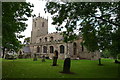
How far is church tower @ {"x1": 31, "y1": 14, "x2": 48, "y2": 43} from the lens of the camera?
176 feet

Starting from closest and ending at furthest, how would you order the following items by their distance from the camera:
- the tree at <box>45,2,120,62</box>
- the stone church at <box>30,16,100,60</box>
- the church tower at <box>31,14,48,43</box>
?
1. the tree at <box>45,2,120,62</box>
2. the stone church at <box>30,16,100,60</box>
3. the church tower at <box>31,14,48,43</box>

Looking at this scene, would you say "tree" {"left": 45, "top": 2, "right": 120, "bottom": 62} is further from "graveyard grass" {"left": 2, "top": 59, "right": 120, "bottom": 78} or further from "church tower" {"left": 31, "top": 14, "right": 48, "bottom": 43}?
"church tower" {"left": 31, "top": 14, "right": 48, "bottom": 43}

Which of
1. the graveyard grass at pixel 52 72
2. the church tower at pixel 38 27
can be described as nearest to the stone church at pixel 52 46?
the church tower at pixel 38 27

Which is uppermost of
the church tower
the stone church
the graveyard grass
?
the church tower

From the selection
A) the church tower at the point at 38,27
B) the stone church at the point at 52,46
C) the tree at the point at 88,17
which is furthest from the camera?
the church tower at the point at 38,27

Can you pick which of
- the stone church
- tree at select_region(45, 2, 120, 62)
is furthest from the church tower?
tree at select_region(45, 2, 120, 62)

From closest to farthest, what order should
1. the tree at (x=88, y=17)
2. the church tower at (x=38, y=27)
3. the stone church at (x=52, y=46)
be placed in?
the tree at (x=88, y=17) → the stone church at (x=52, y=46) → the church tower at (x=38, y=27)

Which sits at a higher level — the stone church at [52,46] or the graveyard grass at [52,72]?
the stone church at [52,46]

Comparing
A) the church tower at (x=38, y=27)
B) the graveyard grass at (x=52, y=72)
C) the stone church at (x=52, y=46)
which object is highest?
the church tower at (x=38, y=27)

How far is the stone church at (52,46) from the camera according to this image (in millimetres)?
35312

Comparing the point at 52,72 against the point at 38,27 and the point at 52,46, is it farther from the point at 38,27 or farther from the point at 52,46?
the point at 38,27

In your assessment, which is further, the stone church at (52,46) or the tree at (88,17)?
the stone church at (52,46)

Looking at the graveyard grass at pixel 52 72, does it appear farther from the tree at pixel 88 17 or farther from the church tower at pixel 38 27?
the church tower at pixel 38 27

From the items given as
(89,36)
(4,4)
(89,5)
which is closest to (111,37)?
(89,36)
